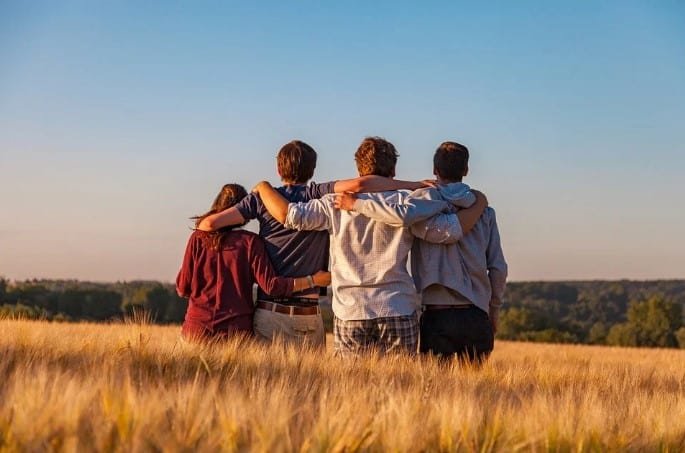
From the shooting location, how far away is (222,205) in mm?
7703

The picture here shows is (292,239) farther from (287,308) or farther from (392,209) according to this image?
(392,209)

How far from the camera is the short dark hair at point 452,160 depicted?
7.39 metres

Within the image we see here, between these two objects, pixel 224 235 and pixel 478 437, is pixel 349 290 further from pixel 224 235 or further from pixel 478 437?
pixel 478 437

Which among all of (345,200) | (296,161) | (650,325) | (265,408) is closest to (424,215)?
(345,200)

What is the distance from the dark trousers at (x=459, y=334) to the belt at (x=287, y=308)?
3.16 ft

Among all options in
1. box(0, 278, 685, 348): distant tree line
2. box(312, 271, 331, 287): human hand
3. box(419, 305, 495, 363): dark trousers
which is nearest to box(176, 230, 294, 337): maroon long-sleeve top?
box(312, 271, 331, 287): human hand

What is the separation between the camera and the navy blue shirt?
746 cm

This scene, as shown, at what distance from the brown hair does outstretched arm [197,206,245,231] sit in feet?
0.28

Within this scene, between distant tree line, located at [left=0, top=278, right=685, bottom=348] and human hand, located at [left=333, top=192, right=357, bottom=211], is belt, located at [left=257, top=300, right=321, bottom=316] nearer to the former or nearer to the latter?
human hand, located at [left=333, top=192, right=357, bottom=211]

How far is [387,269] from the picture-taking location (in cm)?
702

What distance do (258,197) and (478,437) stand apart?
386cm

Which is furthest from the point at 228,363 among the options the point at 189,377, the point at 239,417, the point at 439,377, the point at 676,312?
the point at 676,312

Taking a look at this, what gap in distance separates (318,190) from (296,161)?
0.32 meters

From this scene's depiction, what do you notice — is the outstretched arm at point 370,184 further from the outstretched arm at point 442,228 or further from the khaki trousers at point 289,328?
the khaki trousers at point 289,328
